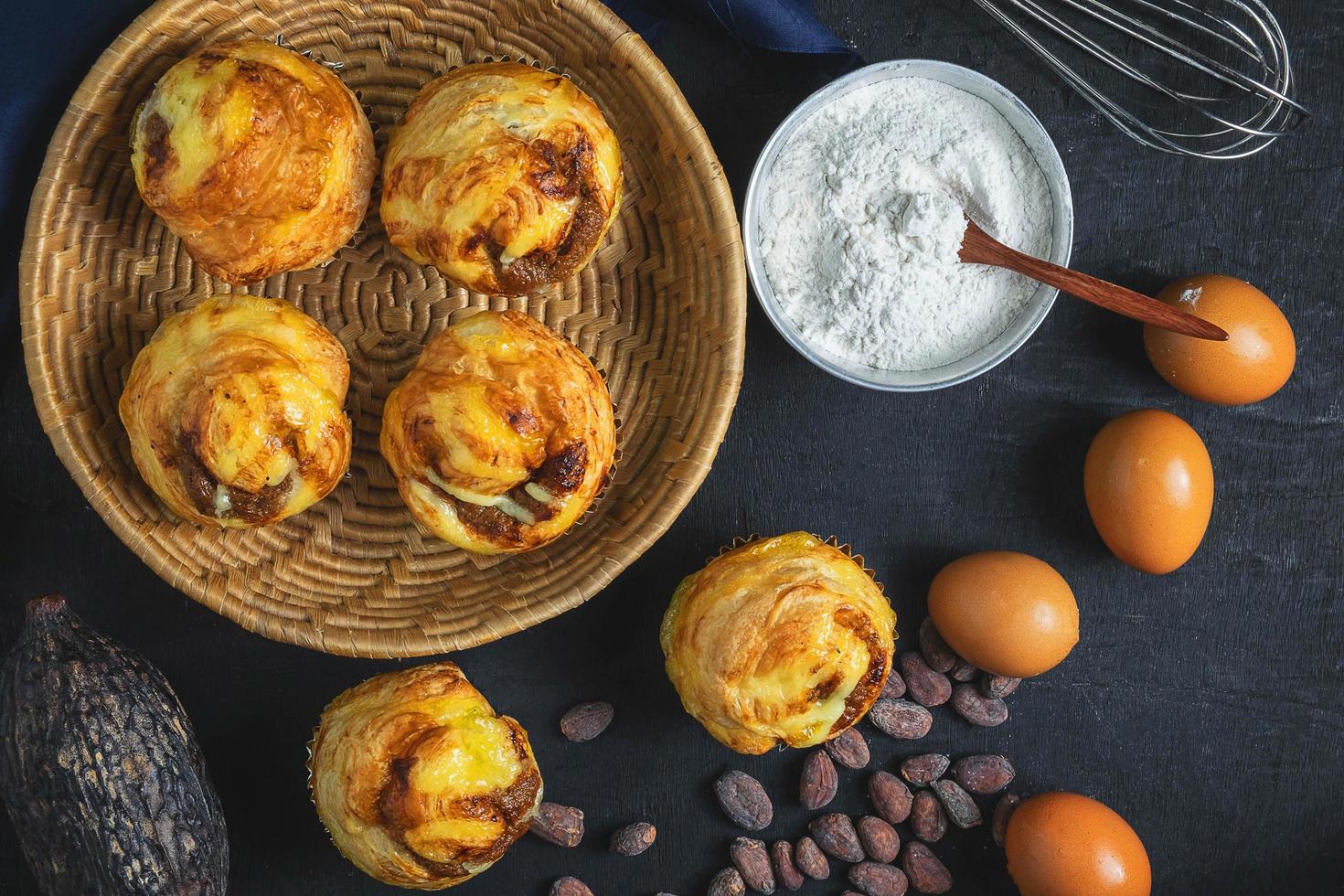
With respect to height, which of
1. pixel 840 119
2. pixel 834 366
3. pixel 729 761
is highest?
pixel 840 119

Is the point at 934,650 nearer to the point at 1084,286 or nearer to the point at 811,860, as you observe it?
the point at 811,860

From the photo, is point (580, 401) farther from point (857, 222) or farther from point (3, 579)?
point (3, 579)

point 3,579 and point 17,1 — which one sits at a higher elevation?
point 17,1

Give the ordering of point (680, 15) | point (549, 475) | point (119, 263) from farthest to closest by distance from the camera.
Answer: point (680, 15) < point (119, 263) < point (549, 475)

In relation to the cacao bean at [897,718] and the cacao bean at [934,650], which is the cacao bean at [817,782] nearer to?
the cacao bean at [897,718]

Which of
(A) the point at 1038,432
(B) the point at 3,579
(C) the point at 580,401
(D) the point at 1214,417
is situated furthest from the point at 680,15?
(B) the point at 3,579

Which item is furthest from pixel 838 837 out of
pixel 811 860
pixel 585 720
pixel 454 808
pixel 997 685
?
pixel 454 808

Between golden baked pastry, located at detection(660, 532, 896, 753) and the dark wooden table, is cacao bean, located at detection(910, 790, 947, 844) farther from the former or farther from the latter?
golden baked pastry, located at detection(660, 532, 896, 753)

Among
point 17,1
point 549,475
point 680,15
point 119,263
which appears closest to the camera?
point 549,475
